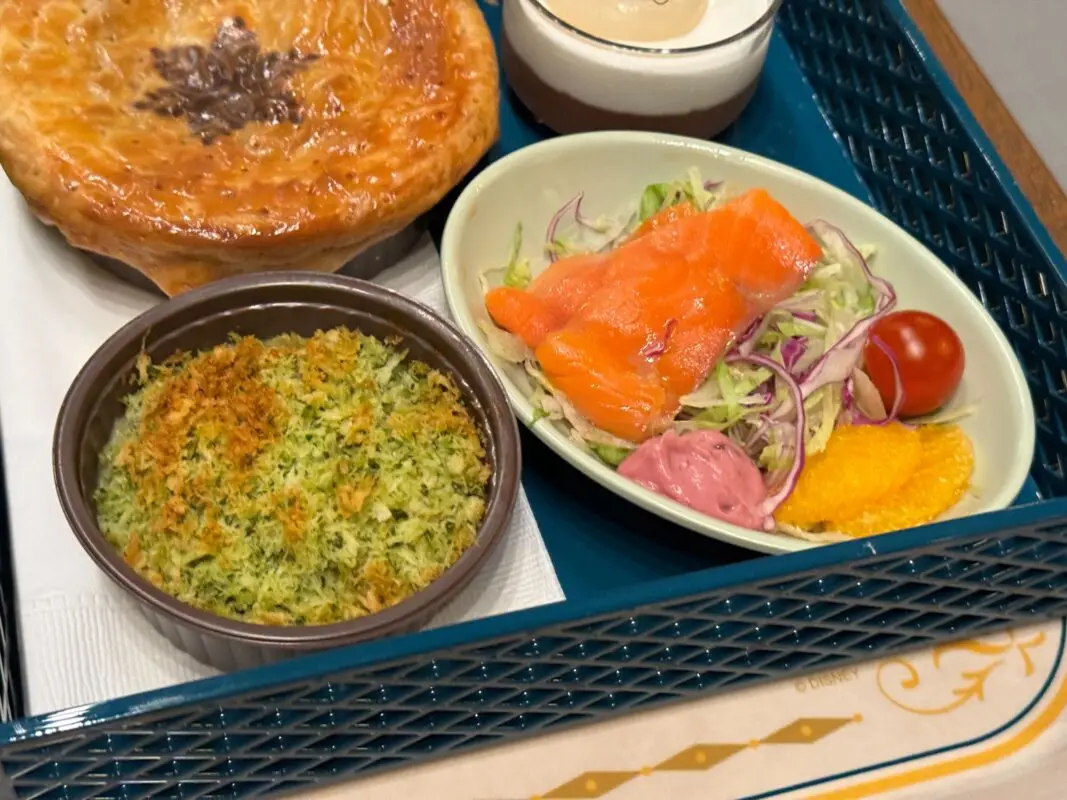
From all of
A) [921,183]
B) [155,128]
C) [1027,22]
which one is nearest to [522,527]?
[155,128]

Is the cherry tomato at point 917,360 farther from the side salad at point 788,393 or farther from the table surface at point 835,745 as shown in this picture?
the table surface at point 835,745

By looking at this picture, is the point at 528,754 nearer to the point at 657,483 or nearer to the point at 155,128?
the point at 657,483

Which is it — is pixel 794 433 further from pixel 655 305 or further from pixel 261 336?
pixel 261 336

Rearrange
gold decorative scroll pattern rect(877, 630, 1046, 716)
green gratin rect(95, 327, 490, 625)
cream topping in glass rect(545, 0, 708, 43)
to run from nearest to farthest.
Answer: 1. green gratin rect(95, 327, 490, 625)
2. gold decorative scroll pattern rect(877, 630, 1046, 716)
3. cream topping in glass rect(545, 0, 708, 43)

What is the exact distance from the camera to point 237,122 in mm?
1399

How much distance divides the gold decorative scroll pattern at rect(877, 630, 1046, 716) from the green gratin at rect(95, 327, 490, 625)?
536 millimetres

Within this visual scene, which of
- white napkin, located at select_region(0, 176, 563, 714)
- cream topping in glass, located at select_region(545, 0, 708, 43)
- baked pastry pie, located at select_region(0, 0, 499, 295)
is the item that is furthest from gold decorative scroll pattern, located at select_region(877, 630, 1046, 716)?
cream topping in glass, located at select_region(545, 0, 708, 43)

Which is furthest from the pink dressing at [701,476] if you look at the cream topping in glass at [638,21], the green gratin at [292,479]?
the cream topping in glass at [638,21]

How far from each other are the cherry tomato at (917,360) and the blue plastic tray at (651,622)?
0.14 m

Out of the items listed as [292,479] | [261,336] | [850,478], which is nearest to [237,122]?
[261,336]

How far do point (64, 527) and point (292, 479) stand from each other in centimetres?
27

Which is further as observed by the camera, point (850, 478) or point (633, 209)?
point (633, 209)

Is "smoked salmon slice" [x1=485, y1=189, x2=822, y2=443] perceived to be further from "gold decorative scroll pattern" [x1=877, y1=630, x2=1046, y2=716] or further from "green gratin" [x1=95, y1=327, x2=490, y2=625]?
"gold decorative scroll pattern" [x1=877, y1=630, x2=1046, y2=716]

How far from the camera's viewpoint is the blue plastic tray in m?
0.90
